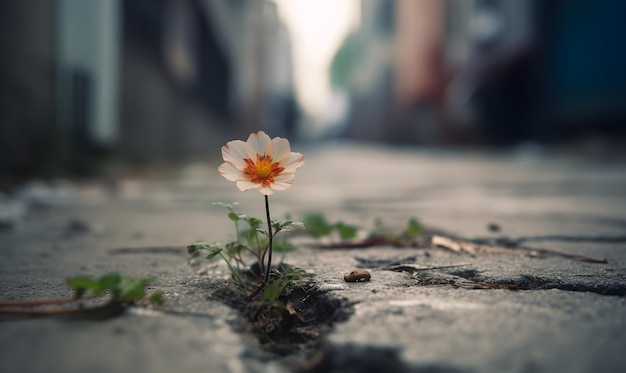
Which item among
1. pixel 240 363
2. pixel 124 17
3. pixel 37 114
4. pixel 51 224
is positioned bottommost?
pixel 240 363

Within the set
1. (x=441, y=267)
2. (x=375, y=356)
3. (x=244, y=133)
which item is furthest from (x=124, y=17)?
(x=244, y=133)

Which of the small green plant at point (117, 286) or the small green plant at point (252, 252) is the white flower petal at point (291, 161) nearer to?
the small green plant at point (252, 252)

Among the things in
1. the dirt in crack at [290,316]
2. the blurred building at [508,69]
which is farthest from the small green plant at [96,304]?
the blurred building at [508,69]

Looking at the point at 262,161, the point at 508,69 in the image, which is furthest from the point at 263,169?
Result: the point at 508,69

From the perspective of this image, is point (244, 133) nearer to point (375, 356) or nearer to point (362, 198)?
point (362, 198)

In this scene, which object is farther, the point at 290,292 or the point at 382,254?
the point at 382,254

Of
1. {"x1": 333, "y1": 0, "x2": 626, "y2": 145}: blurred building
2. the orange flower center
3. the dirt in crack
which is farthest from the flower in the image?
{"x1": 333, "y1": 0, "x2": 626, "y2": 145}: blurred building
